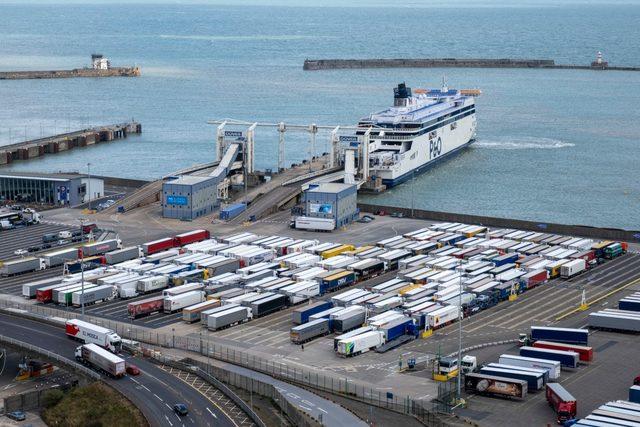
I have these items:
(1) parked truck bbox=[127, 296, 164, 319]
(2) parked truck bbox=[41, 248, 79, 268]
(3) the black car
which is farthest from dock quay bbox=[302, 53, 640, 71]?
(3) the black car

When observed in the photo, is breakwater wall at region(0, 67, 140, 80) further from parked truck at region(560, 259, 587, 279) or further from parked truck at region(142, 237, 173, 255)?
parked truck at region(560, 259, 587, 279)

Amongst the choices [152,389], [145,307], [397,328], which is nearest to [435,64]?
[145,307]

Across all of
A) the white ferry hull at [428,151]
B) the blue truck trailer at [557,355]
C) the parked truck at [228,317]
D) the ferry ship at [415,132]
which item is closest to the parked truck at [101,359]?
the parked truck at [228,317]

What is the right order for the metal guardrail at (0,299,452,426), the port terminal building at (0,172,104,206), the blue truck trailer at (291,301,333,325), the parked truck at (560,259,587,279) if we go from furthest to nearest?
the port terminal building at (0,172,104,206) → the parked truck at (560,259,587,279) → the blue truck trailer at (291,301,333,325) → the metal guardrail at (0,299,452,426)

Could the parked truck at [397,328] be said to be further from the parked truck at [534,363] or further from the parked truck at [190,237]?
the parked truck at [190,237]

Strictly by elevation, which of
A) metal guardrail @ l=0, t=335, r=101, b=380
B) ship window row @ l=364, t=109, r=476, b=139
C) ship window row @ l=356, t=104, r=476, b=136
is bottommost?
metal guardrail @ l=0, t=335, r=101, b=380

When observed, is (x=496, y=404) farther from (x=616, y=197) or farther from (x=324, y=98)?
(x=324, y=98)

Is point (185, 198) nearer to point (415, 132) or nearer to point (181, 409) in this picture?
point (415, 132)
